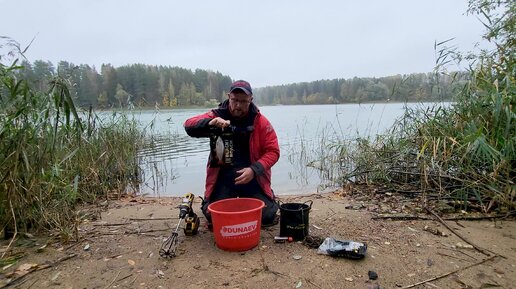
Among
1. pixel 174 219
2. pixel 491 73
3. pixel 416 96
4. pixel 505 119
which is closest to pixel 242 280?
pixel 174 219

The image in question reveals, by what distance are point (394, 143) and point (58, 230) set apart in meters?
4.58

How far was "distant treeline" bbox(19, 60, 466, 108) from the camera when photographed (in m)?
4.12

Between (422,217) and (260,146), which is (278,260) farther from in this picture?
(422,217)

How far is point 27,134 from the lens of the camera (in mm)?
2613

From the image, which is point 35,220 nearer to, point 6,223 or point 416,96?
point 6,223

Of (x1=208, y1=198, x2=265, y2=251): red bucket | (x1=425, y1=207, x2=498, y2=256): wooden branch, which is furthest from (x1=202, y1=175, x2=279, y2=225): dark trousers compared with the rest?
(x1=425, y1=207, x2=498, y2=256): wooden branch

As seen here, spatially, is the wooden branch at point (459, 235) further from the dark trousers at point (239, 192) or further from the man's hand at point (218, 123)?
the man's hand at point (218, 123)

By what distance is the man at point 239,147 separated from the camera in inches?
115

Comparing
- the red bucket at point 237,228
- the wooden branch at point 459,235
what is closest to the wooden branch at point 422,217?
the wooden branch at point 459,235

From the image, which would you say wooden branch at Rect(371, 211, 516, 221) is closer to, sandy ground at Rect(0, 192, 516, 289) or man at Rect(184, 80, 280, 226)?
sandy ground at Rect(0, 192, 516, 289)

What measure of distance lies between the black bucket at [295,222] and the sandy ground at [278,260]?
10 cm

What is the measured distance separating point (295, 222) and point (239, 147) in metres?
0.98

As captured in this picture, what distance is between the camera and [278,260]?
2.43m

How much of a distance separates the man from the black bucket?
0.42 meters
